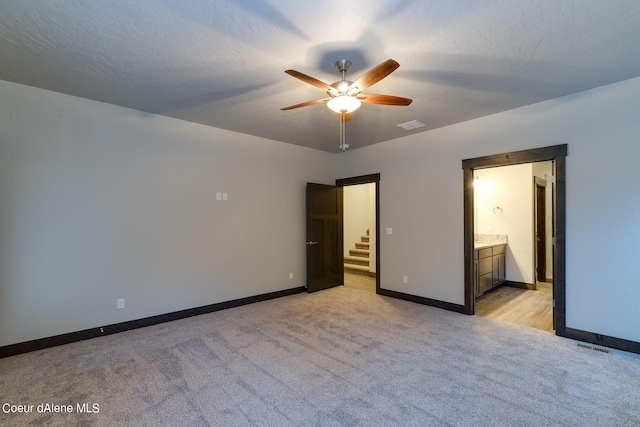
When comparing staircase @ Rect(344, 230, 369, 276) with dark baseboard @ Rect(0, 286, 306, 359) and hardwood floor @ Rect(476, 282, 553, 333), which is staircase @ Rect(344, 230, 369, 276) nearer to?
hardwood floor @ Rect(476, 282, 553, 333)

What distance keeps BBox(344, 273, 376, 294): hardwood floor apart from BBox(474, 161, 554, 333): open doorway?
74.6 inches

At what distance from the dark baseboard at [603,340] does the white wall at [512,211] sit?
8.50ft

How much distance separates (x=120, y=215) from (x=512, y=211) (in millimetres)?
6700

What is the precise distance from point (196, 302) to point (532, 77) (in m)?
4.88

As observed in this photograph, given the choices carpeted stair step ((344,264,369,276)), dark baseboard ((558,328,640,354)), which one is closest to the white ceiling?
dark baseboard ((558,328,640,354))

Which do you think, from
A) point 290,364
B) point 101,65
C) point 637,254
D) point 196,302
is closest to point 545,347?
point 637,254

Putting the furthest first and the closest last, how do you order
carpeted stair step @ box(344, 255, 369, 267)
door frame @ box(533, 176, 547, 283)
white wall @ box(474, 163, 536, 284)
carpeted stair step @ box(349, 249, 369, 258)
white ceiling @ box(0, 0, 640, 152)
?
1. carpeted stair step @ box(349, 249, 369, 258)
2. carpeted stair step @ box(344, 255, 369, 267)
3. door frame @ box(533, 176, 547, 283)
4. white wall @ box(474, 163, 536, 284)
5. white ceiling @ box(0, 0, 640, 152)

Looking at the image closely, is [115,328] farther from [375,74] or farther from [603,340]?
[603,340]

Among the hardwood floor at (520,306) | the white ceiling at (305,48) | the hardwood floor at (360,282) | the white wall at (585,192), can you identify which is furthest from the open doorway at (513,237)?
the white ceiling at (305,48)

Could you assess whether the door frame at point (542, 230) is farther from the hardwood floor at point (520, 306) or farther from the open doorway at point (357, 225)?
the open doorway at point (357, 225)

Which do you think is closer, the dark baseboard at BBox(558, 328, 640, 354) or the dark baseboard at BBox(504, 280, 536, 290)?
the dark baseboard at BBox(558, 328, 640, 354)

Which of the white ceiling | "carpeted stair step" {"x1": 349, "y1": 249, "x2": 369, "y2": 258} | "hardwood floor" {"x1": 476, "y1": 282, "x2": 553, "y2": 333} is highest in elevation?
the white ceiling

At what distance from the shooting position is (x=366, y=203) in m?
8.31

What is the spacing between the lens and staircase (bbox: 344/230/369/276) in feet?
24.0
